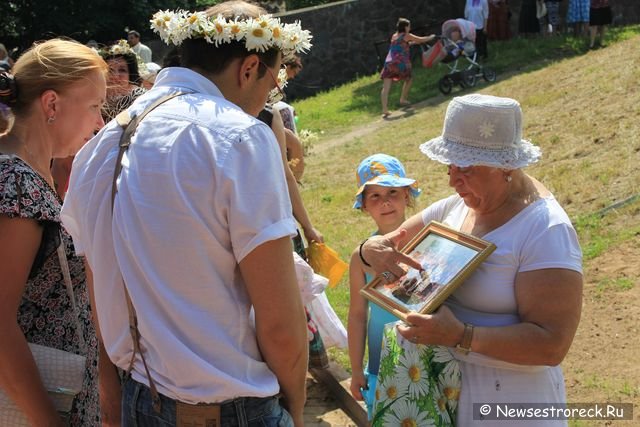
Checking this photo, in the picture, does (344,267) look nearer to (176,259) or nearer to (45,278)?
(45,278)

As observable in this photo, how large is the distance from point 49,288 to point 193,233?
841 millimetres

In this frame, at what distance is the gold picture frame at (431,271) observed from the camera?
2439 mm

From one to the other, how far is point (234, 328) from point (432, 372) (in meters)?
0.83

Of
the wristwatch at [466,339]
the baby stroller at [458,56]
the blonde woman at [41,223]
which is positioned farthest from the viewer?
the baby stroller at [458,56]

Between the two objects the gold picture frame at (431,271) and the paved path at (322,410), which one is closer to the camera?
the gold picture frame at (431,271)

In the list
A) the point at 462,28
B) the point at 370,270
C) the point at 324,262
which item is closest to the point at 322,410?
the point at 324,262

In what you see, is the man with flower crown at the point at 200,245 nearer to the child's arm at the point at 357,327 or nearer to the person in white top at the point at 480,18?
the child's arm at the point at 357,327

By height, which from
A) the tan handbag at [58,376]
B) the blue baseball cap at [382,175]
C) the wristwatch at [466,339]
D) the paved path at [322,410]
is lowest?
the paved path at [322,410]

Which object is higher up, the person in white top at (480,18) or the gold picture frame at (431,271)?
the gold picture frame at (431,271)

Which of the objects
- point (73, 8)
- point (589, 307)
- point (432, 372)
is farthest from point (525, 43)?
point (432, 372)

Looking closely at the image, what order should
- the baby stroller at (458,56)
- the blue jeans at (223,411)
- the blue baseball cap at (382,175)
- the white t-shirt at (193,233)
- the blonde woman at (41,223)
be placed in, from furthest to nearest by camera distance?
the baby stroller at (458,56), the blue baseball cap at (382,175), the blonde woman at (41,223), the blue jeans at (223,411), the white t-shirt at (193,233)

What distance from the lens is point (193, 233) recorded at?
188 cm

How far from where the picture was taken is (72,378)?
2473 millimetres

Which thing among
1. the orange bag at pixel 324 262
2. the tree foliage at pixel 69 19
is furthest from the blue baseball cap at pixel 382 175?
the tree foliage at pixel 69 19
